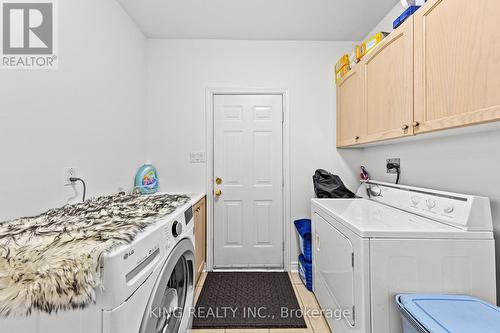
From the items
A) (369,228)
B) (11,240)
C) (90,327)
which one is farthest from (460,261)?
(11,240)

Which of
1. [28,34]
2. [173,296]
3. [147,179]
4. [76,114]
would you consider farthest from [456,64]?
[147,179]

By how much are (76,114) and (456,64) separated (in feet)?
7.27

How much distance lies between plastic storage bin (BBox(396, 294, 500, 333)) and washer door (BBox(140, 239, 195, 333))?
1.01 metres

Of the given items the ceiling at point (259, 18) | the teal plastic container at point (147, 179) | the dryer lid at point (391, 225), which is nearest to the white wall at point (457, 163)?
the dryer lid at point (391, 225)

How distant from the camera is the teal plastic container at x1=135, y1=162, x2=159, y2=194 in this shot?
7.43ft

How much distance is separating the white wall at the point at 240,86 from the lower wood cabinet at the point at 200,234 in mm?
303

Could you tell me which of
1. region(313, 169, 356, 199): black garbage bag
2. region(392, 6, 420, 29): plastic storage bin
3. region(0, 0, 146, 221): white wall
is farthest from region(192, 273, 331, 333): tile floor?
region(392, 6, 420, 29): plastic storage bin

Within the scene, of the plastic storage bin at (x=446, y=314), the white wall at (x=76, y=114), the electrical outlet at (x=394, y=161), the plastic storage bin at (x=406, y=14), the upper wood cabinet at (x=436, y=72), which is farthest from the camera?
Answer: the electrical outlet at (x=394, y=161)

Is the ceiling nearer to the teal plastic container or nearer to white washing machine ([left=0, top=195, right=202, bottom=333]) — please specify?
the teal plastic container

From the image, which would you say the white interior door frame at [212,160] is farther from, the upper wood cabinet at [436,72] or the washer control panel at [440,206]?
the washer control panel at [440,206]

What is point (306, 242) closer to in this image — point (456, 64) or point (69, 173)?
point (456, 64)

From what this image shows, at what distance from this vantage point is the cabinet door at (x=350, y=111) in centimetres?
199

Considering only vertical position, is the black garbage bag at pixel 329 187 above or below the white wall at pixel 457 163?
below

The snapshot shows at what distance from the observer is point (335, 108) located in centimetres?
256
